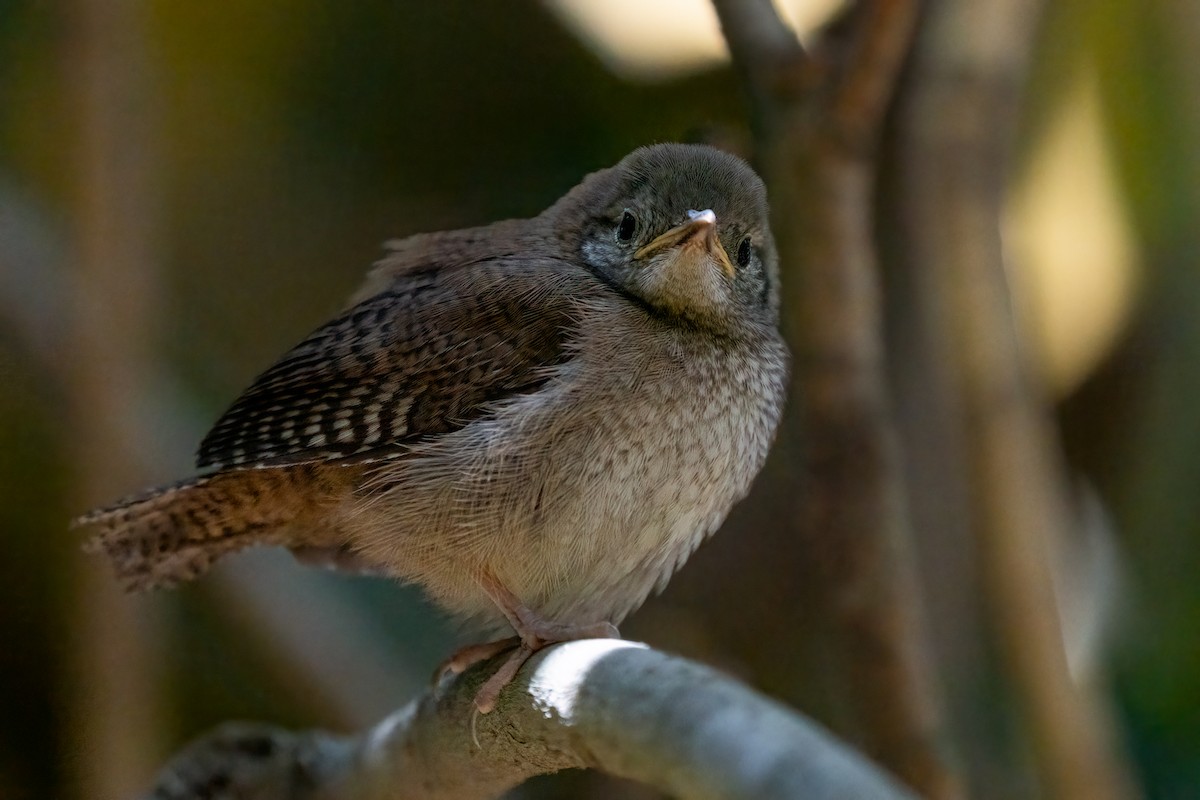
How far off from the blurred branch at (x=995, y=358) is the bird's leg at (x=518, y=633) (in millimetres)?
1431

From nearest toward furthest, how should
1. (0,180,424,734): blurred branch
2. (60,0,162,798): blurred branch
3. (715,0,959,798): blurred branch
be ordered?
(715,0,959,798): blurred branch
(60,0,162,798): blurred branch
(0,180,424,734): blurred branch

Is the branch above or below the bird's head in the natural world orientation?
above

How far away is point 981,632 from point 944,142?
5.19 feet

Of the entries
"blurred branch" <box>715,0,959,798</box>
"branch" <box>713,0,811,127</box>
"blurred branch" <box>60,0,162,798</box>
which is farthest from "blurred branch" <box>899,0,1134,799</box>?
"blurred branch" <box>60,0,162,798</box>

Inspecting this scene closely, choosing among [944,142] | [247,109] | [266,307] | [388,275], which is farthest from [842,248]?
[247,109]

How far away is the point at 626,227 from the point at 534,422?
456 mm

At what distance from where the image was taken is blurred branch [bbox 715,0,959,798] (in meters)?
3.06

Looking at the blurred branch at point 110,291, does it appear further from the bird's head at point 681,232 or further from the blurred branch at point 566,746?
the bird's head at point 681,232

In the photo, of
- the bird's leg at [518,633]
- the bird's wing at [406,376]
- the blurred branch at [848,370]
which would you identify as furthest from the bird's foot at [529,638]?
the blurred branch at [848,370]

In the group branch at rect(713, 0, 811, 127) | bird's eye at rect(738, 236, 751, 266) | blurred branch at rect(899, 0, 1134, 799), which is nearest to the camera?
bird's eye at rect(738, 236, 751, 266)

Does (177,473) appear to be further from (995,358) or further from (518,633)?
(995,358)

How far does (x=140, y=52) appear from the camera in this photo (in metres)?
3.90

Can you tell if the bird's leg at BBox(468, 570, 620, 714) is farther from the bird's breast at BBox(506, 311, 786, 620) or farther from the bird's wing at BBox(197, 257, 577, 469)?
the bird's wing at BBox(197, 257, 577, 469)

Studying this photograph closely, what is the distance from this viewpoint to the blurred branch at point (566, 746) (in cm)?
134
